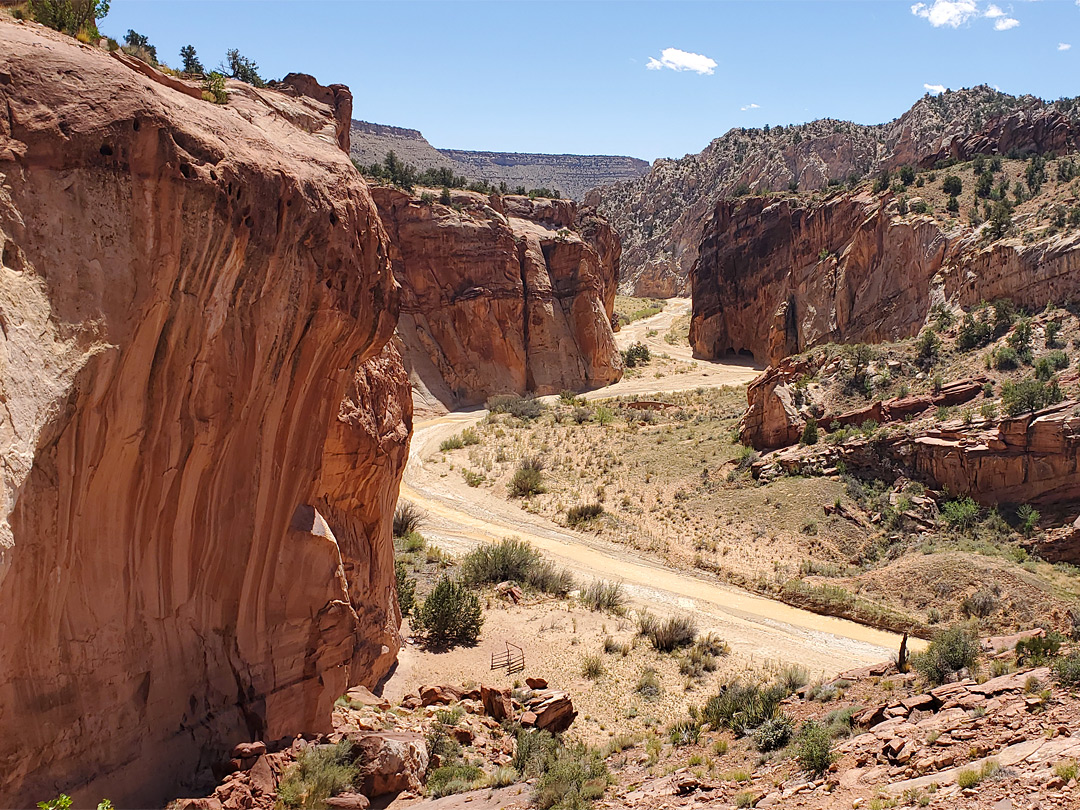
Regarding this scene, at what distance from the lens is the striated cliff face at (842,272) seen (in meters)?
31.5

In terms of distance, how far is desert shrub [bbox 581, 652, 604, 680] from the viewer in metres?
15.4

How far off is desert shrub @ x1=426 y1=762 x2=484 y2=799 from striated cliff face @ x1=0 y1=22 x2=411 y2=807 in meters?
1.72

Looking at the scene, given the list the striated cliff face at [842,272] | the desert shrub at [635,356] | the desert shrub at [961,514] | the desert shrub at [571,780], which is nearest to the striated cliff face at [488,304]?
the desert shrub at [635,356]

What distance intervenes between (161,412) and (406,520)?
55.7ft

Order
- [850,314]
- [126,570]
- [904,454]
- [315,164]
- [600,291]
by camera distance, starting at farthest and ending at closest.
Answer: [600,291] < [850,314] < [904,454] < [315,164] < [126,570]

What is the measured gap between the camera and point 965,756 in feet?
25.4

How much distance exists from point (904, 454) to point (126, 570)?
948 inches

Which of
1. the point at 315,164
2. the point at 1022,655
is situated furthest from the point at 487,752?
the point at 315,164

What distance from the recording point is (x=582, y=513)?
27203 millimetres

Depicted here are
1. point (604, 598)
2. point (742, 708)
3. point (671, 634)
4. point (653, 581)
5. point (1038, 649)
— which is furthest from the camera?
point (653, 581)

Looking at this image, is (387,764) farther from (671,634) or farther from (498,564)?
(498,564)

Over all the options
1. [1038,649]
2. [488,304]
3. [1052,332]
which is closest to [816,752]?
[1038,649]

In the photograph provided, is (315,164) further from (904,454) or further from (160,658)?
(904,454)

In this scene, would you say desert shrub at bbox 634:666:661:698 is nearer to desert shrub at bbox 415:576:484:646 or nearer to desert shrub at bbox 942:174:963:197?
desert shrub at bbox 415:576:484:646
